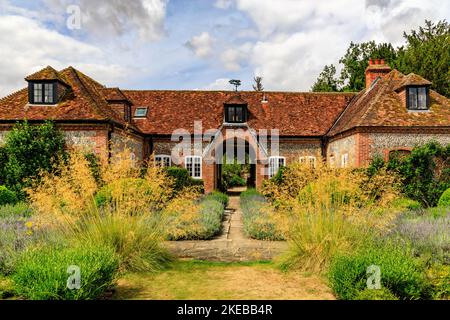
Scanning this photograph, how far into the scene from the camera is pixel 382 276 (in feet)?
17.2

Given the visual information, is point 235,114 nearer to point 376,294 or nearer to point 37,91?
point 37,91

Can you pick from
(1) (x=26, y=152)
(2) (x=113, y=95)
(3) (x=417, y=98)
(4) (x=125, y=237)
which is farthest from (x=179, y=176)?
(3) (x=417, y=98)

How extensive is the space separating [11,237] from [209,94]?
21.1 metres

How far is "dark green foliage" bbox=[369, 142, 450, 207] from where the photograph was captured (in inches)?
725

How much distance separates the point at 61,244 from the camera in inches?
268

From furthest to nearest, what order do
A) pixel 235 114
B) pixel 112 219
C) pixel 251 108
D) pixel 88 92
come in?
1. pixel 251 108
2. pixel 235 114
3. pixel 88 92
4. pixel 112 219

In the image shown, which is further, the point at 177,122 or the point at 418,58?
the point at 418,58

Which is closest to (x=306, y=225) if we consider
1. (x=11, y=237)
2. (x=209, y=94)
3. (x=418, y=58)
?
(x=11, y=237)

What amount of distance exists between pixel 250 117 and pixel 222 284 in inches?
778

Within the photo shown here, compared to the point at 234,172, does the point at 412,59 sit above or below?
above

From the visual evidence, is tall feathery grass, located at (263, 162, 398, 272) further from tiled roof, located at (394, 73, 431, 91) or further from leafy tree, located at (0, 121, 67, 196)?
tiled roof, located at (394, 73, 431, 91)

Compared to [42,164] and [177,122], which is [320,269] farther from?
[177,122]

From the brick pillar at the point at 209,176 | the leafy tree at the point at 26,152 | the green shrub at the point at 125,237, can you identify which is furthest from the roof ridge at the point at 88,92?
the green shrub at the point at 125,237

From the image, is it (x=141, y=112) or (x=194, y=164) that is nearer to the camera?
(x=194, y=164)
